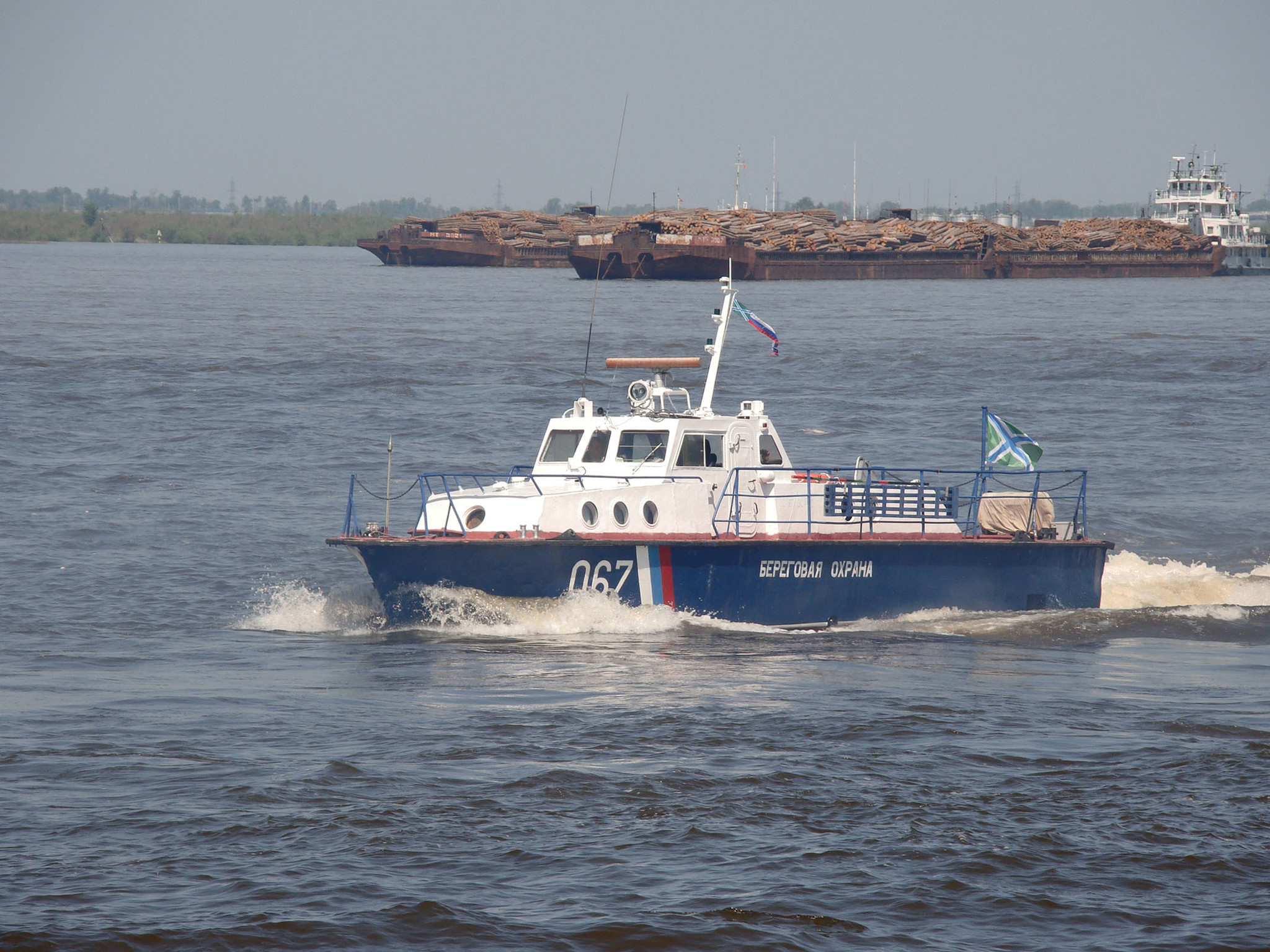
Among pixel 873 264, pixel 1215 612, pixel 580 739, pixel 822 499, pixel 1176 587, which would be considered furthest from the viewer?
pixel 873 264

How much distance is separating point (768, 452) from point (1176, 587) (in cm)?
681

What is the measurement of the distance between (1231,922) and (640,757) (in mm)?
4999

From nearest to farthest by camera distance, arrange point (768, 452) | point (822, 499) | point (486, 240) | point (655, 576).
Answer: point (655, 576)
point (822, 499)
point (768, 452)
point (486, 240)

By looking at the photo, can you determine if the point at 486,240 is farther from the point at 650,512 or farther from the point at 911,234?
the point at 650,512

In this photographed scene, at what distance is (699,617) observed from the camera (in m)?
17.4

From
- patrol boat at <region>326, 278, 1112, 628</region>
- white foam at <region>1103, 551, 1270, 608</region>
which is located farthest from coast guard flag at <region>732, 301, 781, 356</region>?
white foam at <region>1103, 551, 1270, 608</region>

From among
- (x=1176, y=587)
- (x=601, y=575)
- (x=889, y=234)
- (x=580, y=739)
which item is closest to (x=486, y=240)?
(x=889, y=234)

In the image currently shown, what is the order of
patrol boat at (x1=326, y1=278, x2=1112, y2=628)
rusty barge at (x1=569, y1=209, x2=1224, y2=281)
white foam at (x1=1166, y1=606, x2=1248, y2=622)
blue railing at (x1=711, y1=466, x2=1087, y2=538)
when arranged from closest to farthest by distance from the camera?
patrol boat at (x1=326, y1=278, x2=1112, y2=628)
blue railing at (x1=711, y1=466, x2=1087, y2=538)
white foam at (x1=1166, y1=606, x2=1248, y2=622)
rusty barge at (x1=569, y1=209, x2=1224, y2=281)

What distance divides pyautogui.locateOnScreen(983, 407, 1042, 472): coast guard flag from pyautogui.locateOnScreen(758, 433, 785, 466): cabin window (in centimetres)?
282

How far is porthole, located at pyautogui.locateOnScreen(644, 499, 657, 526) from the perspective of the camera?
17531 mm

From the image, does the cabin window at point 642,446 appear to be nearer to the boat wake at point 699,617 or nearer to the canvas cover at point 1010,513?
the boat wake at point 699,617

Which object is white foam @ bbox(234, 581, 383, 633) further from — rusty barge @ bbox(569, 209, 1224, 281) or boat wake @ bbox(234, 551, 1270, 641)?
rusty barge @ bbox(569, 209, 1224, 281)

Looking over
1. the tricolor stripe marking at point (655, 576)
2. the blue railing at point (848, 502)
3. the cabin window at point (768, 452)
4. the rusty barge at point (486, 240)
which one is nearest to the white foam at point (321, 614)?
the tricolor stripe marking at point (655, 576)

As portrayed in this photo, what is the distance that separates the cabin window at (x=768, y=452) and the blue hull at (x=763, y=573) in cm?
167
